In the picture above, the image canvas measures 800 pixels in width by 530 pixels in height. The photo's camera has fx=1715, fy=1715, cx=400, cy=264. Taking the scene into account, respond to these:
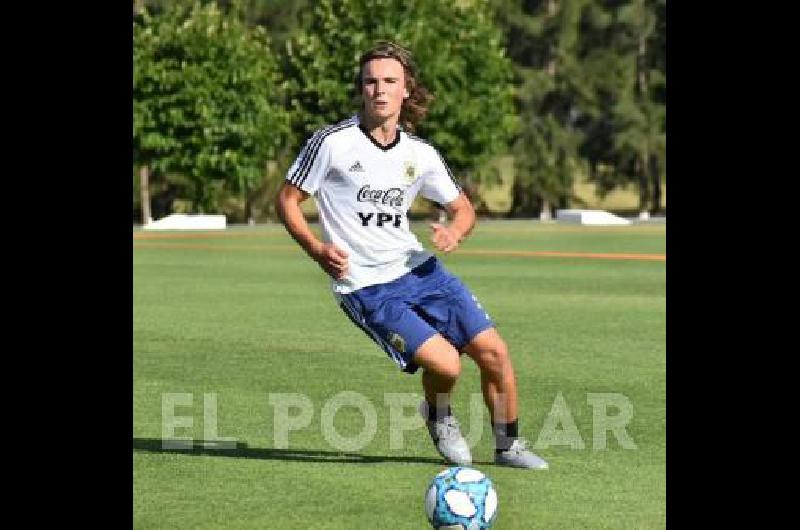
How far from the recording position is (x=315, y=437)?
12.0 meters

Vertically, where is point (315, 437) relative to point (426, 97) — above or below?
below

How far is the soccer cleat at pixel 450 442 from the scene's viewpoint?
35.6ft

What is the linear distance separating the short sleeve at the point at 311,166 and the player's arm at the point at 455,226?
30.5 inches

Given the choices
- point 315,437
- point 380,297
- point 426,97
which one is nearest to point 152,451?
point 315,437

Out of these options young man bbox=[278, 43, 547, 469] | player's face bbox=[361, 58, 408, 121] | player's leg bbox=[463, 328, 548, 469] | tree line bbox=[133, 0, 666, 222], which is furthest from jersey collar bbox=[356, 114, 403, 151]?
tree line bbox=[133, 0, 666, 222]

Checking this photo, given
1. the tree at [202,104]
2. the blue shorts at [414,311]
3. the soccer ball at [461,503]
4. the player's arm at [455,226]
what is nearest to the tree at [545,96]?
the tree at [202,104]

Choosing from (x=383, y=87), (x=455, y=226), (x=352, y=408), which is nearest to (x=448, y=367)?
(x=455, y=226)

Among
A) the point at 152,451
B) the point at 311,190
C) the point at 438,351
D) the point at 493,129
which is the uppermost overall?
the point at 493,129

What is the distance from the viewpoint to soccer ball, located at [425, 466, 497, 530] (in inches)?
339

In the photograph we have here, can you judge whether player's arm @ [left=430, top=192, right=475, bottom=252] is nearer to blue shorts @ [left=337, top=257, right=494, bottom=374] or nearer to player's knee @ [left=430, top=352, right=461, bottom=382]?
blue shorts @ [left=337, top=257, right=494, bottom=374]
